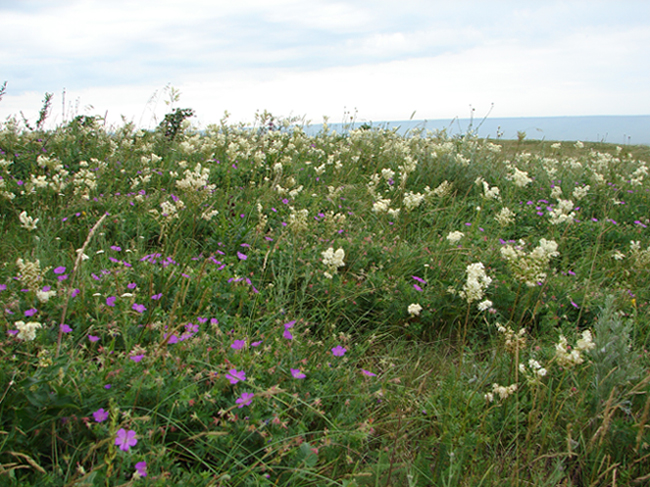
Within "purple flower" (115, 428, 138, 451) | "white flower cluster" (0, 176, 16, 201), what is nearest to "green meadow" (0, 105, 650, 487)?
"purple flower" (115, 428, 138, 451)

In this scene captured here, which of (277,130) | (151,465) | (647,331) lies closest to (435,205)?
(647,331)

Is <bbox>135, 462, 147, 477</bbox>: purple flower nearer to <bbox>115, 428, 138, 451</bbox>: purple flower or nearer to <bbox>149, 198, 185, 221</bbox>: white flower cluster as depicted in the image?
<bbox>115, 428, 138, 451</bbox>: purple flower

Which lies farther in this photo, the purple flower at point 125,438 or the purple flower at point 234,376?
the purple flower at point 234,376

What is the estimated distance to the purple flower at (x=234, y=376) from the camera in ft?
5.65

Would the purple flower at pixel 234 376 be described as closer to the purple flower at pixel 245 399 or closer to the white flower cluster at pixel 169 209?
the purple flower at pixel 245 399

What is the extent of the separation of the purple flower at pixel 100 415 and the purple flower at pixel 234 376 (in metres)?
0.42

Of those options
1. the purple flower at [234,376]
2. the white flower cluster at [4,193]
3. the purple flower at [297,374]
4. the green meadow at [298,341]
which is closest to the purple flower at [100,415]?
the green meadow at [298,341]

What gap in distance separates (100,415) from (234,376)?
459mm

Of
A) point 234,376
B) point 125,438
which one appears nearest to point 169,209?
point 234,376

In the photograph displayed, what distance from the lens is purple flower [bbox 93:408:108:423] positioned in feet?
5.04

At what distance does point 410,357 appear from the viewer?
2.76m

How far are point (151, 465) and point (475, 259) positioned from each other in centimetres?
285

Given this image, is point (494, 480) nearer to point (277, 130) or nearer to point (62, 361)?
point (62, 361)

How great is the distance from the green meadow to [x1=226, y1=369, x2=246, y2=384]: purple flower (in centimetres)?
1
